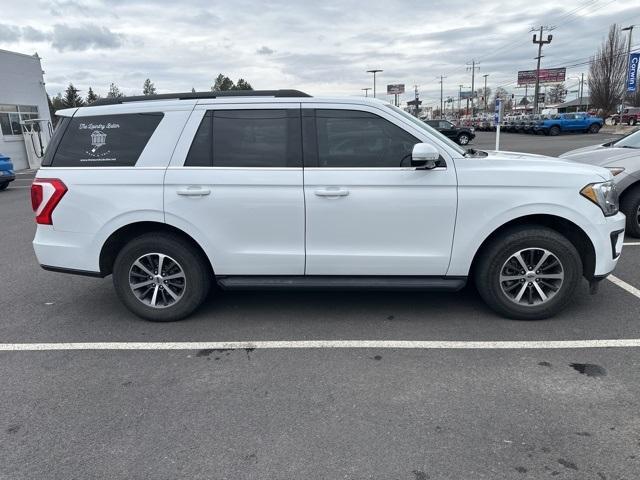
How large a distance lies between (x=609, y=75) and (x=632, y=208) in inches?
1984

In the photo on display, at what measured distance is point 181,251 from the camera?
4.42 meters

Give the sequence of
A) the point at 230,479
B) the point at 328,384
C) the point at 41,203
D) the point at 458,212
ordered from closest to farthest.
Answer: the point at 230,479 < the point at 328,384 < the point at 458,212 < the point at 41,203

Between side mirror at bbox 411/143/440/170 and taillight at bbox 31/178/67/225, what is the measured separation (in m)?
3.01

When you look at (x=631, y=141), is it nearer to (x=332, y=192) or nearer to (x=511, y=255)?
(x=511, y=255)

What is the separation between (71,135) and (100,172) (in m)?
0.47

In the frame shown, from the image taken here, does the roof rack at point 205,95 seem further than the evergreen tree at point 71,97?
No

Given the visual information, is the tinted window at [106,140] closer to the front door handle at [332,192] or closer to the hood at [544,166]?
the front door handle at [332,192]

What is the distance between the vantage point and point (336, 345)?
4.08 m

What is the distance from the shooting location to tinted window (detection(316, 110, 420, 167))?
13.9ft

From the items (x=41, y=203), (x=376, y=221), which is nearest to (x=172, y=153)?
(x=41, y=203)

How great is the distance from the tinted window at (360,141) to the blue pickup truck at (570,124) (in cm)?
4083

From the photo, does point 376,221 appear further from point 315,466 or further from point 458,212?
point 315,466

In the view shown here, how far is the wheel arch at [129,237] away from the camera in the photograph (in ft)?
14.7

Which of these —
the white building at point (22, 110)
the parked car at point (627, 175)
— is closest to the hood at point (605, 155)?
the parked car at point (627, 175)
